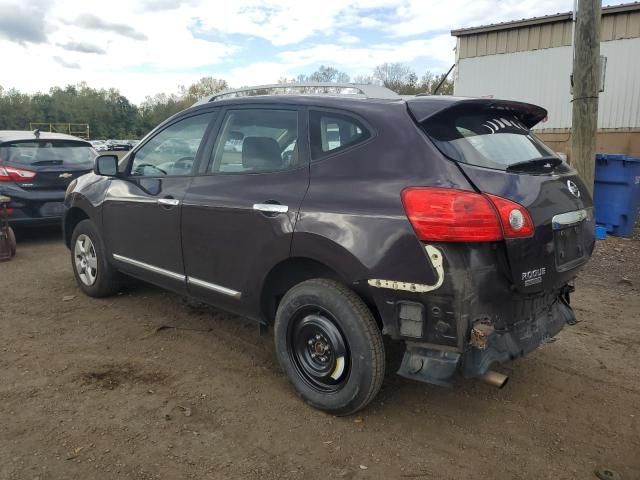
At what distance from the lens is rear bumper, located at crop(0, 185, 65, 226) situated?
7.03 meters

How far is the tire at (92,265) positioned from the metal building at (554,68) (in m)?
11.1

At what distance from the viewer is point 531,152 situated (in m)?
3.09

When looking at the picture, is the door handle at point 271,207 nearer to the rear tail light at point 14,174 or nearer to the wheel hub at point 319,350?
the wheel hub at point 319,350

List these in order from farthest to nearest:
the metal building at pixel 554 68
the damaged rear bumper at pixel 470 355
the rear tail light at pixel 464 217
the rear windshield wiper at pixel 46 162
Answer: the metal building at pixel 554 68
the rear windshield wiper at pixel 46 162
the damaged rear bumper at pixel 470 355
the rear tail light at pixel 464 217

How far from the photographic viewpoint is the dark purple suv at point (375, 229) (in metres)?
2.56

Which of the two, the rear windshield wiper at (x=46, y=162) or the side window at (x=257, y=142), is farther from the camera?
the rear windshield wiper at (x=46, y=162)

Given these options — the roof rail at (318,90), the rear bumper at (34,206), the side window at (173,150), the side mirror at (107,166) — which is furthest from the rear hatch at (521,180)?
the rear bumper at (34,206)

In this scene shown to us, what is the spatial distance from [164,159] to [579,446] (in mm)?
→ 3421

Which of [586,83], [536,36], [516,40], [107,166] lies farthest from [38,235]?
[536,36]

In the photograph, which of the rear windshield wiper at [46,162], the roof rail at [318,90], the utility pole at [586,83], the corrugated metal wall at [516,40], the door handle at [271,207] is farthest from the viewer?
the corrugated metal wall at [516,40]

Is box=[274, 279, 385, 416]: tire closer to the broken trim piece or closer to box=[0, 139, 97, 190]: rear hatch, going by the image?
the broken trim piece

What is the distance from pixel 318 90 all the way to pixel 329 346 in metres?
1.66

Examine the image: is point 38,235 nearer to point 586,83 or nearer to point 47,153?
point 47,153

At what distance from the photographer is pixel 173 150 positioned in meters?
4.16
